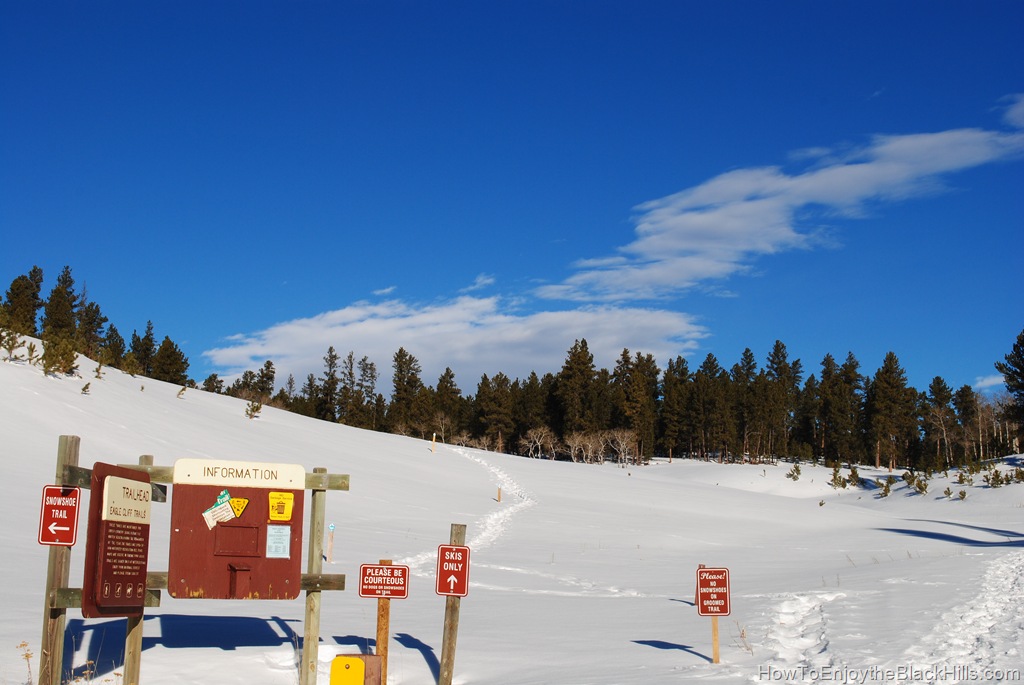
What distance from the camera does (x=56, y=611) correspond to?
755cm

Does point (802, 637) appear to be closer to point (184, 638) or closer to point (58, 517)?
point (184, 638)

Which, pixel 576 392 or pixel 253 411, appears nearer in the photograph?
pixel 253 411

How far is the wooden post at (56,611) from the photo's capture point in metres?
7.32

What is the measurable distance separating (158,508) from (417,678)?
14.1 m

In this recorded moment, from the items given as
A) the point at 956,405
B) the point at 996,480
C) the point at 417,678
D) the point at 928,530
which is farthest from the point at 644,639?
the point at 956,405

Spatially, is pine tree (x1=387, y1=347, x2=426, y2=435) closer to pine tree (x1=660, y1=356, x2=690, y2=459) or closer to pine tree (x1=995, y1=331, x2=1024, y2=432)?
pine tree (x1=660, y1=356, x2=690, y2=459)

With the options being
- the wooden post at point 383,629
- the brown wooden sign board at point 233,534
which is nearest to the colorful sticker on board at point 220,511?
the brown wooden sign board at point 233,534

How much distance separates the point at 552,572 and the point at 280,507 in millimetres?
12177

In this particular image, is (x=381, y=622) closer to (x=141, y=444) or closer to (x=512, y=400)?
(x=141, y=444)

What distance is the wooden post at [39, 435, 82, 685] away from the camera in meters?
7.32

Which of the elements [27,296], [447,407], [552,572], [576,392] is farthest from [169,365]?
[552,572]

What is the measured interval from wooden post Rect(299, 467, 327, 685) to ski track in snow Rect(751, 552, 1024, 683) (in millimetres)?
4317

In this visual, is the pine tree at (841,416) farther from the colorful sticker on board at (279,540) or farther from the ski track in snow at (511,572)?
the colorful sticker on board at (279,540)

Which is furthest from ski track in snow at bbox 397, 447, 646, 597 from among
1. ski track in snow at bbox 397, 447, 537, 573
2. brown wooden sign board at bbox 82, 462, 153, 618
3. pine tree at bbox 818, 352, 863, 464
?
pine tree at bbox 818, 352, 863, 464
